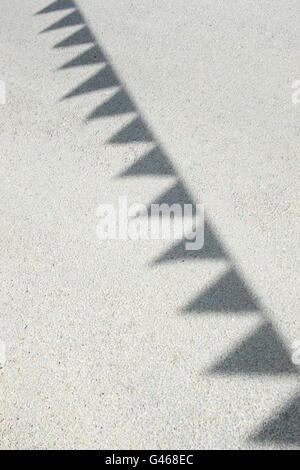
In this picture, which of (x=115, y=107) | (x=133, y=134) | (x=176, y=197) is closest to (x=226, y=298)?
(x=176, y=197)

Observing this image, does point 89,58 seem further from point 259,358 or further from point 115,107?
point 259,358

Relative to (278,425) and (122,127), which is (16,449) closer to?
(278,425)

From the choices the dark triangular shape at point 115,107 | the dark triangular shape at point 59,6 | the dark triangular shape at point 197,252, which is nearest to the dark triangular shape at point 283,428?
the dark triangular shape at point 197,252

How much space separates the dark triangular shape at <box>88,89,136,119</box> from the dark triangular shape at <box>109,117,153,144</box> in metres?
0.25

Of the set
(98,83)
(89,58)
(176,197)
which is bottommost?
(176,197)

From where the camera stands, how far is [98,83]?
6227mm

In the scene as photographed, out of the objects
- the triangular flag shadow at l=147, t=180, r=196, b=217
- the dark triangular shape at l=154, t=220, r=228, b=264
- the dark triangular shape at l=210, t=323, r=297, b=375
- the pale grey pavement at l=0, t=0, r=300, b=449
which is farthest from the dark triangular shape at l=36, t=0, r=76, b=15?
the dark triangular shape at l=210, t=323, r=297, b=375

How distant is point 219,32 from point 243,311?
419cm

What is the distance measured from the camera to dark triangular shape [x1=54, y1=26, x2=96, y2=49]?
6914 mm

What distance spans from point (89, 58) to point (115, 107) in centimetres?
117

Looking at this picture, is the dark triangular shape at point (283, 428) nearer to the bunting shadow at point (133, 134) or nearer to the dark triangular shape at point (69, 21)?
the bunting shadow at point (133, 134)

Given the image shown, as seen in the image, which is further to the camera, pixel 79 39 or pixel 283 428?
pixel 79 39

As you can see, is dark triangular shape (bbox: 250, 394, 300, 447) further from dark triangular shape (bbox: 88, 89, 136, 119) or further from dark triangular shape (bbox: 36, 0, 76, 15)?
dark triangular shape (bbox: 36, 0, 76, 15)

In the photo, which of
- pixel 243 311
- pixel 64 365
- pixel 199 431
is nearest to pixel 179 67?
pixel 243 311
